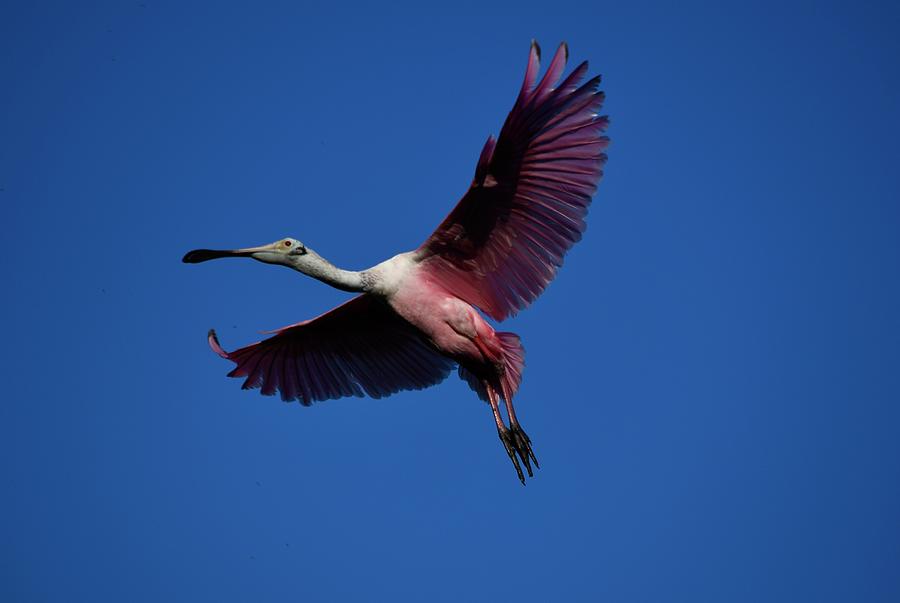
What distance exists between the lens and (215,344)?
11.8 meters

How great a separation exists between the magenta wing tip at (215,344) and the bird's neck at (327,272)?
157cm

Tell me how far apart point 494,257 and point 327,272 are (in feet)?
5.61

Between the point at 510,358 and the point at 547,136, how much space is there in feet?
7.59

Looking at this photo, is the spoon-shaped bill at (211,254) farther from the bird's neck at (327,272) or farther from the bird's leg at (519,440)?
the bird's leg at (519,440)

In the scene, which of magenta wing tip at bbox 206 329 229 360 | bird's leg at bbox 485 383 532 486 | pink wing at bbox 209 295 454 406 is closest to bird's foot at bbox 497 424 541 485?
bird's leg at bbox 485 383 532 486

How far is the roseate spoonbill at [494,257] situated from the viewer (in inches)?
372

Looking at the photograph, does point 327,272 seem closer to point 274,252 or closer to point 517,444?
point 274,252

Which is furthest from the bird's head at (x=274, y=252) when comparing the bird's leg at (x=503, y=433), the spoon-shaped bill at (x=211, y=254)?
the bird's leg at (x=503, y=433)

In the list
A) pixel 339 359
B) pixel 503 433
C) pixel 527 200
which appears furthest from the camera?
pixel 339 359

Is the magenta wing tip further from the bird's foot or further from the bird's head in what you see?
the bird's foot

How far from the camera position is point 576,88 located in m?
9.18

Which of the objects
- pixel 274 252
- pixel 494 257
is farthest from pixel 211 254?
pixel 494 257

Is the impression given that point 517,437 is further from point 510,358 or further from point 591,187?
point 591,187

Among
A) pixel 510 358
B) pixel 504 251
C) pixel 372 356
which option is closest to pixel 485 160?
pixel 504 251
